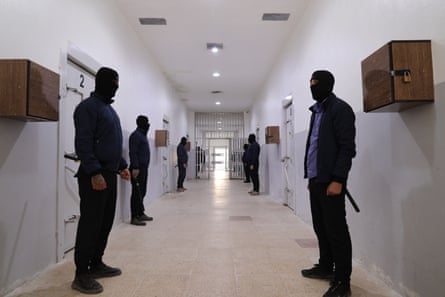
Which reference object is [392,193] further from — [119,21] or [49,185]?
[119,21]

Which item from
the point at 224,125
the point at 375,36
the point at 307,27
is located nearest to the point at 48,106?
the point at 375,36

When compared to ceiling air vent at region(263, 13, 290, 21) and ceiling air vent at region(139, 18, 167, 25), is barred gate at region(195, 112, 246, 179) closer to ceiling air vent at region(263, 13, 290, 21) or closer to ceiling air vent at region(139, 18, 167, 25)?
ceiling air vent at region(263, 13, 290, 21)

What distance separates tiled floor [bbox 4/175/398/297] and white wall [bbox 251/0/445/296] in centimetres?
33

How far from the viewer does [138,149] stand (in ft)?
13.8

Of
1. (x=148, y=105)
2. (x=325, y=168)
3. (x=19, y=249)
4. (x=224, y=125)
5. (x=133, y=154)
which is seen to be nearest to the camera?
(x=325, y=168)

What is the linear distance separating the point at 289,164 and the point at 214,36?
2.80 m

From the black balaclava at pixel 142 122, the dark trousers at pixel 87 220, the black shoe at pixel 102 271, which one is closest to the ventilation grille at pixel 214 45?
the black balaclava at pixel 142 122

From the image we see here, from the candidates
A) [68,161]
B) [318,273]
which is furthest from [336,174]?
[68,161]

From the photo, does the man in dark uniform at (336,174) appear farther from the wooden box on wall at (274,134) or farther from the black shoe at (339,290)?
the wooden box on wall at (274,134)

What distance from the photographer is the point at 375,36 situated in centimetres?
222

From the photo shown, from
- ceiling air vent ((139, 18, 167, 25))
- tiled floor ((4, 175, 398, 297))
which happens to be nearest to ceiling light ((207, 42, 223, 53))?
ceiling air vent ((139, 18, 167, 25))

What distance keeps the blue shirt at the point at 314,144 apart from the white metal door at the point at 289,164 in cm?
259

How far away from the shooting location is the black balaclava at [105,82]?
2164 millimetres

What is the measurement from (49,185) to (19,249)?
58 cm
